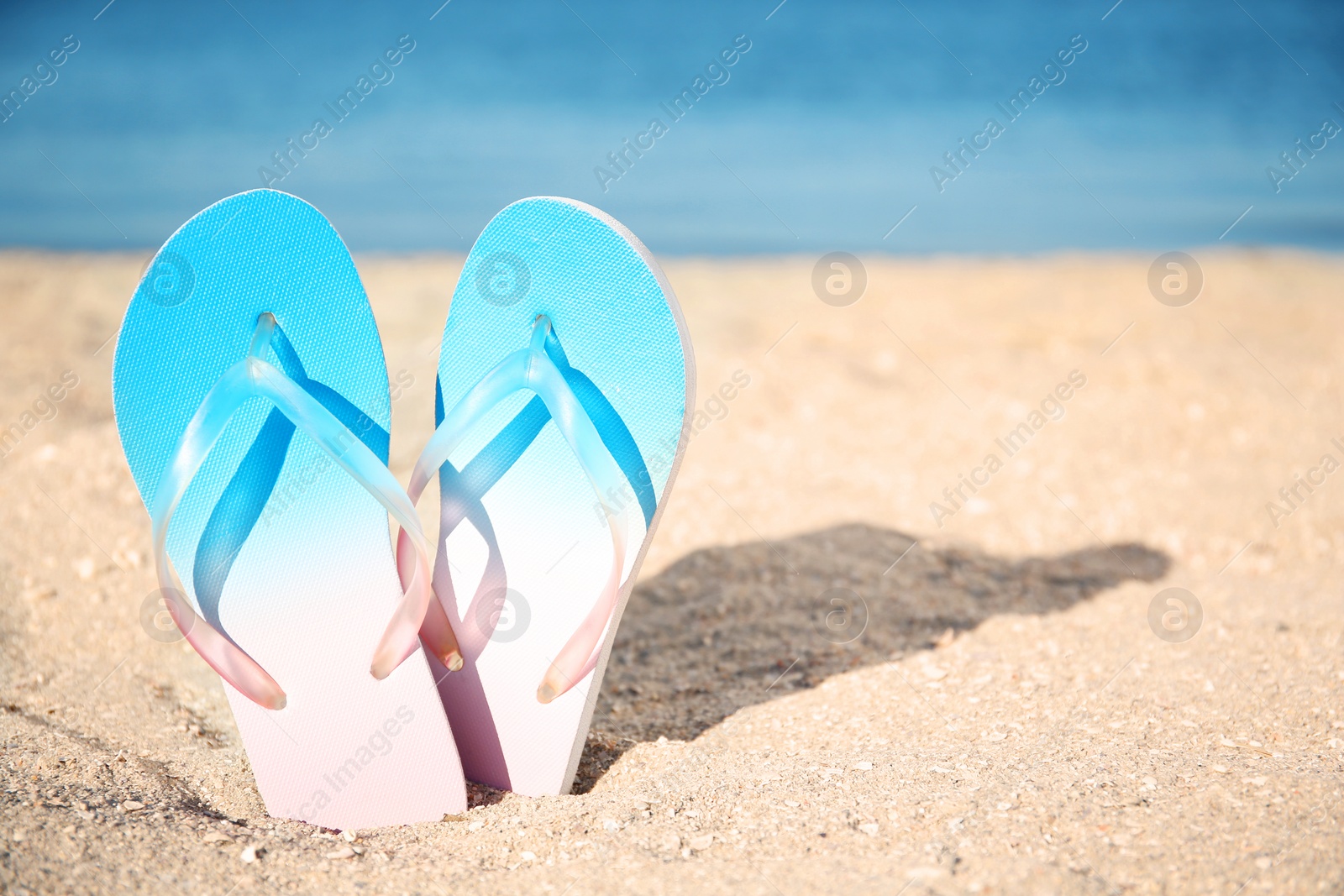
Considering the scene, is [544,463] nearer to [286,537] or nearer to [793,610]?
[286,537]

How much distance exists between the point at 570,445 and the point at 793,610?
5.02ft

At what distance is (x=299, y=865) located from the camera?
1.85 metres

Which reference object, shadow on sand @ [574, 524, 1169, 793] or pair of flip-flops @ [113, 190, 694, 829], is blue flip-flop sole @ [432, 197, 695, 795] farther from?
shadow on sand @ [574, 524, 1169, 793]

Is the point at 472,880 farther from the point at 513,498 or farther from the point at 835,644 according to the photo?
the point at 835,644

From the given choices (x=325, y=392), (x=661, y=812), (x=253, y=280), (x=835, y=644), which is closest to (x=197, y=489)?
(x=325, y=392)

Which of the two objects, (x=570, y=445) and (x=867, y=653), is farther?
(x=867, y=653)

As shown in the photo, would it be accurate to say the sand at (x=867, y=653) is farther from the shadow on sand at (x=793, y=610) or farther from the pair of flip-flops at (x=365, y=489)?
the pair of flip-flops at (x=365, y=489)

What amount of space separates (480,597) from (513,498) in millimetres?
245

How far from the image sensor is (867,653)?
2971 mm

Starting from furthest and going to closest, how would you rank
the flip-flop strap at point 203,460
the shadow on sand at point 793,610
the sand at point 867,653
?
the shadow on sand at point 793,610
the flip-flop strap at point 203,460
the sand at point 867,653

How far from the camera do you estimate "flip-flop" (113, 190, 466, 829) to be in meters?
2.14

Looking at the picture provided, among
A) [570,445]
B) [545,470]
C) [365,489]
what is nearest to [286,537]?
[365,489]

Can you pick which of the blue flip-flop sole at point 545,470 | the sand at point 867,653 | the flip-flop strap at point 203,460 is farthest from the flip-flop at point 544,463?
the sand at point 867,653

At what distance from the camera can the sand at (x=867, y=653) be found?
71.1 inches
